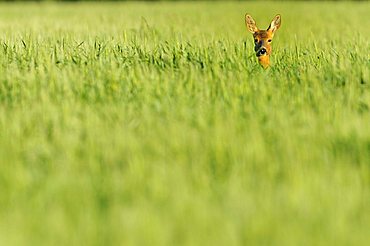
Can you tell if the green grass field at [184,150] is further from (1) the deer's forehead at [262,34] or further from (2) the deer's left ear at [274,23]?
(2) the deer's left ear at [274,23]

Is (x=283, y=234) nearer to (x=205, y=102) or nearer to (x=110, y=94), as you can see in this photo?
(x=205, y=102)

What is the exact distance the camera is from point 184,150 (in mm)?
3295

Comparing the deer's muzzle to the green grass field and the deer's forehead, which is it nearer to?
the green grass field

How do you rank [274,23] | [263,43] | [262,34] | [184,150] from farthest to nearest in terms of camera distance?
[274,23], [262,34], [263,43], [184,150]

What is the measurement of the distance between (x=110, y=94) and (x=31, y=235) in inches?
82.7

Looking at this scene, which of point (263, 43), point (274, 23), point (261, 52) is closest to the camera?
point (261, 52)

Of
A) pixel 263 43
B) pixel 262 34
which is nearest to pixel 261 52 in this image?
pixel 263 43

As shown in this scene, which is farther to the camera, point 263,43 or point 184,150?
point 263,43

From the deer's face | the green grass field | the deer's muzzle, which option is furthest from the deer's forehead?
the green grass field

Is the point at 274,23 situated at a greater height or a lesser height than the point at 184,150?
greater

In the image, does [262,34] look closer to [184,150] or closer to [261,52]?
[261,52]

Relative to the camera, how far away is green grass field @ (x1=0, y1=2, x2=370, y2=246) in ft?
8.18

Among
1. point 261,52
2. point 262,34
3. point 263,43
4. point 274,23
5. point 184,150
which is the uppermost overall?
point 274,23

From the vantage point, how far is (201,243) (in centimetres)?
238
